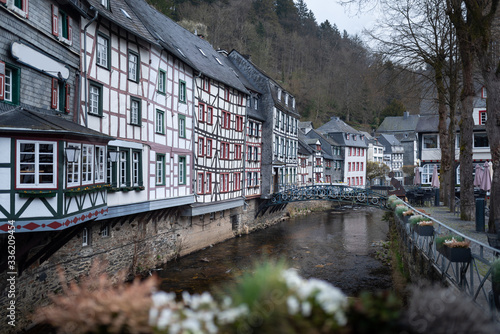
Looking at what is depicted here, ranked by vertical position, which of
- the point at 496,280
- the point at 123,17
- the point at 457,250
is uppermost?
the point at 123,17

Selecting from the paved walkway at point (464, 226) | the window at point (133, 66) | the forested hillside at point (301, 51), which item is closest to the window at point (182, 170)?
the window at point (133, 66)

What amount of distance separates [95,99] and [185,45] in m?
10.6

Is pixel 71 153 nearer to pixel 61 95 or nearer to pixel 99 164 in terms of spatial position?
pixel 99 164

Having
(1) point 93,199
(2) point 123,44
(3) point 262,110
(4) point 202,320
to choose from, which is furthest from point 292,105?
(4) point 202,320

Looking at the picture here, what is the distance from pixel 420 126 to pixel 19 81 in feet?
99.2

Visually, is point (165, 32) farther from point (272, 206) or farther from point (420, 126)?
point (420, 126)

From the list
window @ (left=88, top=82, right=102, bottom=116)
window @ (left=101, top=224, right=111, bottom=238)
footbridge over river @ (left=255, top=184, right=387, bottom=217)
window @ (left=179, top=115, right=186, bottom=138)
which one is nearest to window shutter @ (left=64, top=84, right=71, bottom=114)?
window @ (left=88, top=82, right=102, bottom=116)

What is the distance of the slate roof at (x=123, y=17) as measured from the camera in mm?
13000

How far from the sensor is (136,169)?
599 inches

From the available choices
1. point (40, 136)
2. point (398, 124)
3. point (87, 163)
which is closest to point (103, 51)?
point (87, 163)

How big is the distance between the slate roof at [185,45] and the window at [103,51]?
319 cm

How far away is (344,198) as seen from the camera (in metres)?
29.5

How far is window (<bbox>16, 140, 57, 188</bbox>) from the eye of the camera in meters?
9.05

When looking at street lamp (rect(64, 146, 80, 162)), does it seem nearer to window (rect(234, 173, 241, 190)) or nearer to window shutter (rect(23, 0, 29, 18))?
window shutter (rect(23, 0, 29, 18))
